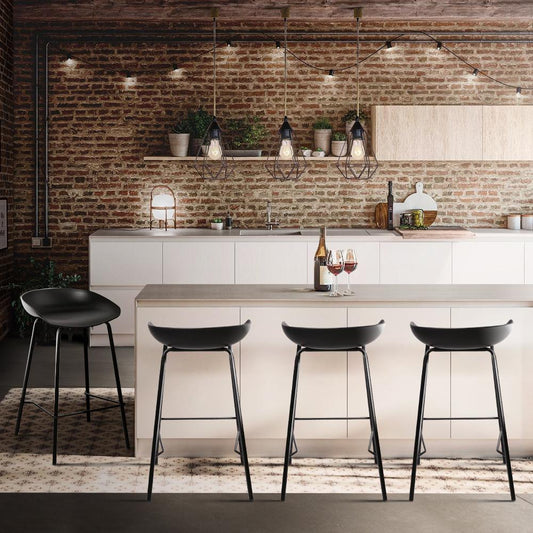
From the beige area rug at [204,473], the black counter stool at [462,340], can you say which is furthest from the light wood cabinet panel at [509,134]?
the black counter stool at [462,340]

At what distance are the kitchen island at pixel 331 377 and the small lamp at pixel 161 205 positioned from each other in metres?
3.89

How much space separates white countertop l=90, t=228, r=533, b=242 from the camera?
25.9 feet

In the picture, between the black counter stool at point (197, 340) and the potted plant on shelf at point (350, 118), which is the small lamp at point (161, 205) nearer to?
the potted plant on shelf at point (350, 118)

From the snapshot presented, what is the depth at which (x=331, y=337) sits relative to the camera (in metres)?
4.17

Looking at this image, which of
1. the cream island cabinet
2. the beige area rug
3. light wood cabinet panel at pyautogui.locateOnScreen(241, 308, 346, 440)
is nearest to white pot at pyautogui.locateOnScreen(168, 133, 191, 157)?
the cream island cabinet

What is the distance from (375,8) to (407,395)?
15.4 feet

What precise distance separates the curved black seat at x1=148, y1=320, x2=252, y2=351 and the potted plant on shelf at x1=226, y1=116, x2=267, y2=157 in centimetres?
445

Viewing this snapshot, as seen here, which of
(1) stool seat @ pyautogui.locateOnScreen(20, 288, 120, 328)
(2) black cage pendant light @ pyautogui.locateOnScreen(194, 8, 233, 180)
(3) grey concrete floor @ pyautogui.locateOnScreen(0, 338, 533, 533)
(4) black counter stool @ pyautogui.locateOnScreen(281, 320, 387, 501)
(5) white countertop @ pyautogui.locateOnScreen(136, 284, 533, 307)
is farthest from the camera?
(2) black cage pendant light @ pyautogui.locateOnScreen(194, 8, 233, 180)

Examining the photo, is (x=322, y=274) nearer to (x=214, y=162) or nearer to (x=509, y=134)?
(x=214, y=162)

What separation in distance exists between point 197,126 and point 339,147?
57.5 inches

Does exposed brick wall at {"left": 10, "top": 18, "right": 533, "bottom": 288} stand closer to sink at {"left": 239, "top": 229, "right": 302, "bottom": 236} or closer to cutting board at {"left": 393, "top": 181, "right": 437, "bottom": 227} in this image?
cutting board at {"left": 393, "top": 181, "right": 437, "bottom": 227}

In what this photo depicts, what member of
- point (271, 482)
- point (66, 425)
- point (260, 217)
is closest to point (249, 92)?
point (260, 217)

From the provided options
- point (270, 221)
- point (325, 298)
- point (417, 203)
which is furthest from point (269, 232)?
point (325, 298)

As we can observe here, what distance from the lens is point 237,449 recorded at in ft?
15.9
